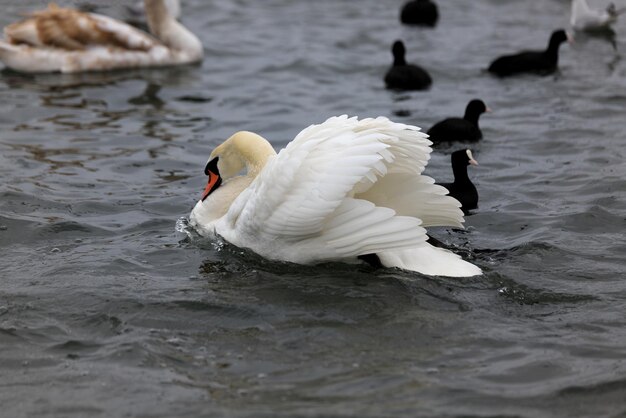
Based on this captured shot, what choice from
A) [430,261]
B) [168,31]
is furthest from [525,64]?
[430,261]

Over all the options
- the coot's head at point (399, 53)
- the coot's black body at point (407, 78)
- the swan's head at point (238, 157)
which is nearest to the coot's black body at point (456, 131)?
the coot's black body at point (407, 78)

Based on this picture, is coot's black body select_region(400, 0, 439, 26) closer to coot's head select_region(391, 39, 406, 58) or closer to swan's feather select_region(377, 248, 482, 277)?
coot's head select_region(391, 39, 406, 58)

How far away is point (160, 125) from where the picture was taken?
41.0ft

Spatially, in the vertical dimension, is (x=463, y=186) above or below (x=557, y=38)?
below

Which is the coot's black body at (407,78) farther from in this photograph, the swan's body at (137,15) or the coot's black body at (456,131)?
the swan's body at (137,15)

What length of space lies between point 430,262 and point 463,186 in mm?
2191

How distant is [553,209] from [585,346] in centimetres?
306

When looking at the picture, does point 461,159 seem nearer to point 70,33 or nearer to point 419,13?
point 70,33

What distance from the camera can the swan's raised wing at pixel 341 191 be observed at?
6.78 m

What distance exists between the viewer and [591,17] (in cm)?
1759

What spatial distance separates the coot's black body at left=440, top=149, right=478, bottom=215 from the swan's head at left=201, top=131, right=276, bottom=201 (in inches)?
65.2

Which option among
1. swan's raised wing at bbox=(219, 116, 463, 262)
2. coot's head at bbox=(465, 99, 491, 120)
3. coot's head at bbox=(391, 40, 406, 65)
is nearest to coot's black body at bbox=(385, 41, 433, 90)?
coot's head at bbox=(391, 40, 406, 65)

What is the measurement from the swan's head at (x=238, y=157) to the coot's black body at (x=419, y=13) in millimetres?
10695

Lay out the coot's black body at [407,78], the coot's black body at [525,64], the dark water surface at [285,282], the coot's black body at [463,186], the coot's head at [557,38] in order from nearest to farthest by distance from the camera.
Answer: the dark water surface at [285,282] → the coot's black body at [463,186] → the coot's black body at [407,78] → the coot's black body at [525,64] → the coot's head at [557,38]
